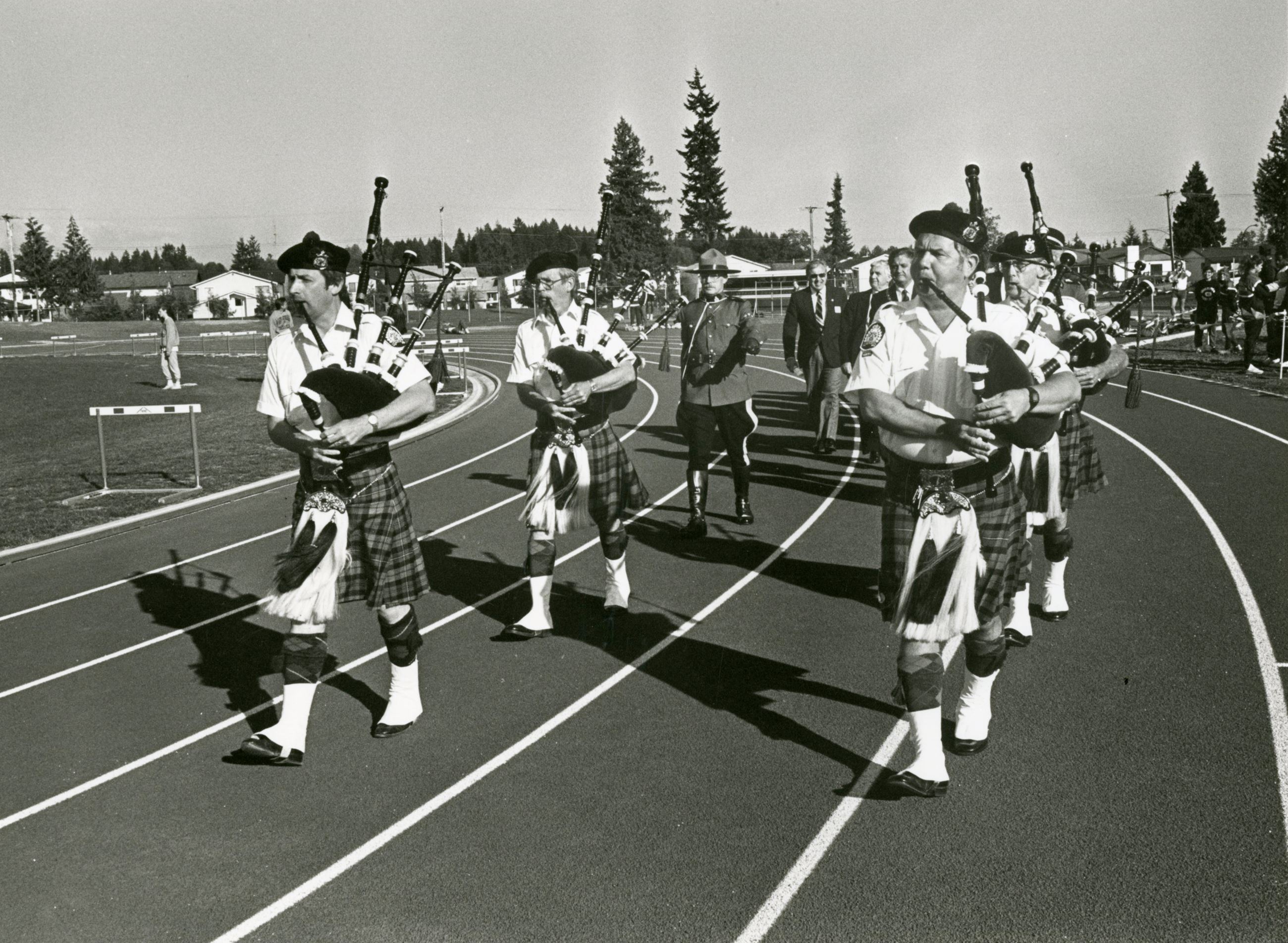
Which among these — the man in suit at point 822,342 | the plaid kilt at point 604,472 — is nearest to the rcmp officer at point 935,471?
the plaid kilt at point 604,472

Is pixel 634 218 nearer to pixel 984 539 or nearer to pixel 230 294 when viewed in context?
pixel 230 294

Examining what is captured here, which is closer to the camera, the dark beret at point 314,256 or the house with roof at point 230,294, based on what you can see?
the dark beret at point 314,256

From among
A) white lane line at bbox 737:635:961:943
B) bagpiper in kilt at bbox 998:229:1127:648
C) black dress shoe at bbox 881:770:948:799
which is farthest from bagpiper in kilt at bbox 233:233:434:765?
bagpiper in kilt at bbox 998:229:1127:648

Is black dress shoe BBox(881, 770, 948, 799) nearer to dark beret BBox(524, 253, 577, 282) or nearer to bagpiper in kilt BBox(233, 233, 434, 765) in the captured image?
A: bagpiper in kilt BBox(233, 233, 434, 765)

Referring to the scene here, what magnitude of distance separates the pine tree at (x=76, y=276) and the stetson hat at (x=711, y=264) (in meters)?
95.4

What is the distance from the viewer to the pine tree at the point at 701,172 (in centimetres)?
7194

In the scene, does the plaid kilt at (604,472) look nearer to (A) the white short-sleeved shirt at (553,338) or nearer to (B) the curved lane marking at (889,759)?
(A) the white short-sleeved shirt at (553,338)

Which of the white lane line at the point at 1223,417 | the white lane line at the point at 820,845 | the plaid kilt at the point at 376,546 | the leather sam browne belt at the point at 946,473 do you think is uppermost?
the leather sam browne belt at the point at 946,473

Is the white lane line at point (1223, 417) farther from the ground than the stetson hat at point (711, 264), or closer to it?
closer to it

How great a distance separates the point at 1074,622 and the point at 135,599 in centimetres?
595

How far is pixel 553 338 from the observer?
666 centimetres

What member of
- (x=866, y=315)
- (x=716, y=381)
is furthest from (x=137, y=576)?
(x=866, y=315)

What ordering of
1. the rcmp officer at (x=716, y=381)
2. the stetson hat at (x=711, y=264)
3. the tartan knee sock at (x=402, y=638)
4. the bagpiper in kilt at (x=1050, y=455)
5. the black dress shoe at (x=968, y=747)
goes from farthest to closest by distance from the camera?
the stetson hat at (x=711, y=264) < the rcmp officer at (x=716, y=381) < the bagpiper in kilt at (x=1050, y=455) < the tartan knee sock at (x=402, y=638) < the black dress shoe at (x=968, y=747)

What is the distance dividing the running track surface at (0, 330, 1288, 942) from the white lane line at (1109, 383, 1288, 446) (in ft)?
19.5
